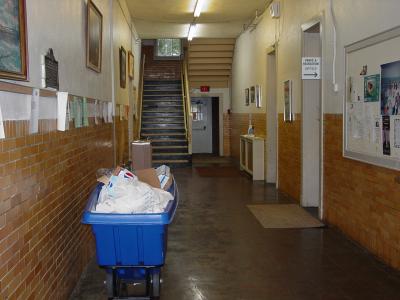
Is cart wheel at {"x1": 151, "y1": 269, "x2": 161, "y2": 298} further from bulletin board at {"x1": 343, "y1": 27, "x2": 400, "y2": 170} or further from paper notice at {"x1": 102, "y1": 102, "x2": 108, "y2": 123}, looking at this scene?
paper notice at {"x1": 102, "y1": 102, "x2": 108, "y2": 123}

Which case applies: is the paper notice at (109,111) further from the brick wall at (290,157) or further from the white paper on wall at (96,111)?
the brick wall at (290,157)

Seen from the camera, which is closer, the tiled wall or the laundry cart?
the laundry cart

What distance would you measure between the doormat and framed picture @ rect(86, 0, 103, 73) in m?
2.78

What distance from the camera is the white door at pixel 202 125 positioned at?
17.1 metres

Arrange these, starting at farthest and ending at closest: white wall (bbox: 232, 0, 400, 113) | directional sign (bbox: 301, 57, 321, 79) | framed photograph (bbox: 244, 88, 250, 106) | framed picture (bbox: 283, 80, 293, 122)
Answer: framed photograph (bbox: 244, 88, 250, 106) < framed picture (bbox: 283, 80, 293, 122) < directional sign (bbox: 301, 57, 321, 79) < white wall (bbox: 232, 0, 400, 113)

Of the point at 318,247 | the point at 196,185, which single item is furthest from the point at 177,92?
the point at 318,247

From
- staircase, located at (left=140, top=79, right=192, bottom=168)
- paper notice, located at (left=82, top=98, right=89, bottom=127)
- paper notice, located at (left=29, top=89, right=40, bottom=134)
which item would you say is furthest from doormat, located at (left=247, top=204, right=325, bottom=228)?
staircase, located at (left=140, top=79, right=192, bottom=168)

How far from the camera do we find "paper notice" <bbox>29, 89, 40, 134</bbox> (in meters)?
2.73

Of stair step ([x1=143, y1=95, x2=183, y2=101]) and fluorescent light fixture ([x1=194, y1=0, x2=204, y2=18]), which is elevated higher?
fluorescent light fixture ([x1=194, y1=0, x2=204, y2=18])

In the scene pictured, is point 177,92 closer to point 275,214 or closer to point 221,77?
point 221,77

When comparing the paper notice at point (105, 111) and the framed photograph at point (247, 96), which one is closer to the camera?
the paper notice at point (105, 111)

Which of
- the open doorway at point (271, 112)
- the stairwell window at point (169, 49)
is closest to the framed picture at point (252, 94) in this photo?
the open doorway at point (271, 112)

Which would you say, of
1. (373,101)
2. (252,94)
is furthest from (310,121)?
(252,94)

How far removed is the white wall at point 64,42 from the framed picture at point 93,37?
3.0 inches
